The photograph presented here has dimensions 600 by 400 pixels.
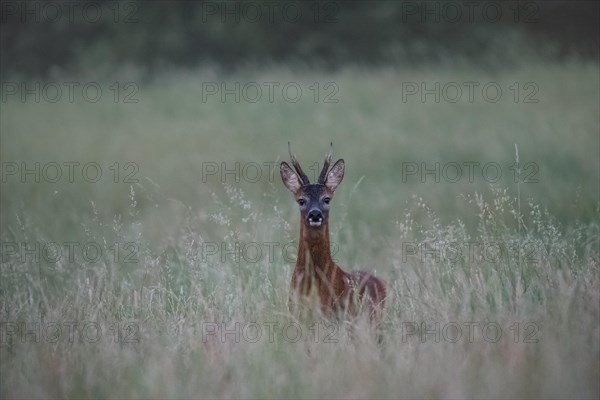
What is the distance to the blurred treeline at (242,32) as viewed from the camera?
96.9 feet

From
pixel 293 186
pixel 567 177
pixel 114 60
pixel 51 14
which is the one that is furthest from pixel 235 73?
pixel 293 186

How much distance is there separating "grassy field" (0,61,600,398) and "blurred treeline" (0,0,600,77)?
8647 millimetres

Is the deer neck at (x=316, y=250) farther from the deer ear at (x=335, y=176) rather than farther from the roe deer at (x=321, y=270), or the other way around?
the deer ear at (x=335, y=176)

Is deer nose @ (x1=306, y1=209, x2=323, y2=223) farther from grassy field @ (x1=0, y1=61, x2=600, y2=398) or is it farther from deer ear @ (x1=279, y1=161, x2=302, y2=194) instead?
grassy field @ (x1=0, y1=61, x2=600, y2=398)

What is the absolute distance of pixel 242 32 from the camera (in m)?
31.2

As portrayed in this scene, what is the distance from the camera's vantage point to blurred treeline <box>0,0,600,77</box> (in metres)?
29.5

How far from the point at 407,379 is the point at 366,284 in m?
1.91

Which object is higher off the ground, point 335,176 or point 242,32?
point 242,32

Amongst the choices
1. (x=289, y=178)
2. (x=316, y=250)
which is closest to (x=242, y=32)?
(x=289, y=178)

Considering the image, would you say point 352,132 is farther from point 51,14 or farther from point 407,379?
point 51,14

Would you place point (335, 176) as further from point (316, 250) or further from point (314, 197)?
point (316, 250)

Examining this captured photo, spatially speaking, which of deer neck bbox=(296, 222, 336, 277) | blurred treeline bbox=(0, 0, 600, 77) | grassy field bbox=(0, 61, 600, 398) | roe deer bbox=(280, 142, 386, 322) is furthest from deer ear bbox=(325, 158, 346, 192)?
blurred treeline bbox=(0, 0, 600, 77)

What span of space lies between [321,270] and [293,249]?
10.9 ft

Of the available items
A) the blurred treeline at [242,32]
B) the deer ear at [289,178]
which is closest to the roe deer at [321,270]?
the deer ear at [289,178]
